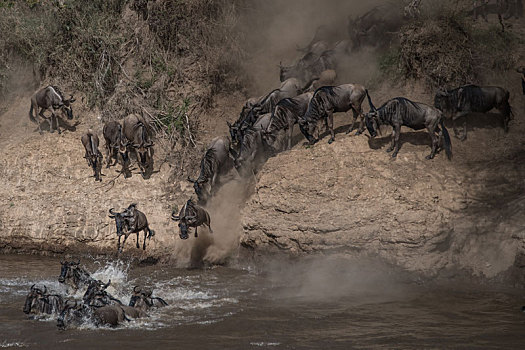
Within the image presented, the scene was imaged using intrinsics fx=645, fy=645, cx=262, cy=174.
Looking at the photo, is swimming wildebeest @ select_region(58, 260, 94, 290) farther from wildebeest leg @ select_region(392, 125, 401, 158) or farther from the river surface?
wildebeest leg @ select_region(392, 125, 401, 158)

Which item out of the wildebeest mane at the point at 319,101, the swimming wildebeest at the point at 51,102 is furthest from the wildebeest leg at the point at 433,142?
the swimming wildebeest at the point at 51,102

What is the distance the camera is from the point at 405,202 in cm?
1203

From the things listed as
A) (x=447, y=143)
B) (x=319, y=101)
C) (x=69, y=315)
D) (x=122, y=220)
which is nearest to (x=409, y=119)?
(x=447, y=143)

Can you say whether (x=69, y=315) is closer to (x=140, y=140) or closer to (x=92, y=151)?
(x=92, y=151)

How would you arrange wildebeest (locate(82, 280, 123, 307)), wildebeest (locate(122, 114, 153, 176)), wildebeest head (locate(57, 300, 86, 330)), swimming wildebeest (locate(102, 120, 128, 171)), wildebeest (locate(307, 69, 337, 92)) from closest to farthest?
wildebeest head (locate(57, 300, 86, 330)) → wildebeest (locate(82, 280, 123, 307)) → wildebeest (locate(122, 114, 153, 176)) → swimming wildebeest (locate(102, 120, 128, 171)) → wildebeest (locate(307, 69, 337, 92))

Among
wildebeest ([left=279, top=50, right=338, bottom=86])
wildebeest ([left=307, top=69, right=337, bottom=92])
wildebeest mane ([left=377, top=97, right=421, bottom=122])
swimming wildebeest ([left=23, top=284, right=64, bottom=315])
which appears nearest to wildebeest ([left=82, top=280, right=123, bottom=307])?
swimming wildebeest ([left=23, top=284, right=64, bottom=315])

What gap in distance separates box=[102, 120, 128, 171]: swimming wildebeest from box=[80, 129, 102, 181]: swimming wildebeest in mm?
341

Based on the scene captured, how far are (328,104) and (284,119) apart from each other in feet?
3.66

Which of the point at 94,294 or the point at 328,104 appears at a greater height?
the point at 328,104

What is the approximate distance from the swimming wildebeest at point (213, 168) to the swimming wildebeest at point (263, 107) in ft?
1.10

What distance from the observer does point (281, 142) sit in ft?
49.6

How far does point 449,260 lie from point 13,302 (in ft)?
24.9

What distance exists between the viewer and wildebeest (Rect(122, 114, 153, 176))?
15264mm

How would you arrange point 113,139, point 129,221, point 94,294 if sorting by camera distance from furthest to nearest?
point 113,139, point 129,221, point 94,294
